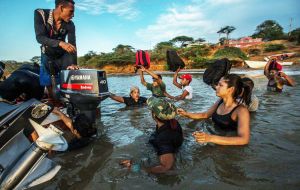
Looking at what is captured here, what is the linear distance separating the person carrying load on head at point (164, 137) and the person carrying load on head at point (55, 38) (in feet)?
4.82

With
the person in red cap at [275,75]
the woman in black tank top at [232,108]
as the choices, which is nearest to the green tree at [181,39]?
the person in red cap at [275,75]

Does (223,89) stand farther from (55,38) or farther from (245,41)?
(245,41)

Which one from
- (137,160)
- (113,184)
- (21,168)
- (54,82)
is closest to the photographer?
(21,168)

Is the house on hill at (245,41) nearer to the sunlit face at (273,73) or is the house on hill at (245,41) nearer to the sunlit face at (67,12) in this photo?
the sunlit face at (273,73)

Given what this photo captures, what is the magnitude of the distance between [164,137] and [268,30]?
73292 millimetres

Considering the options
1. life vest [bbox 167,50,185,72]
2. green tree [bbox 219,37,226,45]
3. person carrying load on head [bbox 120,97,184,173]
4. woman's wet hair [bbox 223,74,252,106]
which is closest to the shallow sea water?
person carrying load on head [bbox 120,97,184,173]

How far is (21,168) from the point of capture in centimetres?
202

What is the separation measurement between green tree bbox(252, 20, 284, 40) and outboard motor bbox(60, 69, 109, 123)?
62823 mm

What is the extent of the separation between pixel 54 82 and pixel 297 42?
2016 inches

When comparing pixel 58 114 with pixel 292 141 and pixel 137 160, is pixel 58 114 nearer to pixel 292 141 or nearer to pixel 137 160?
pixel 137 160

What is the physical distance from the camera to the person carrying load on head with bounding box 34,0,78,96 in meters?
4.00

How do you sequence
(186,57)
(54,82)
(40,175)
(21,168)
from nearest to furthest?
(21,168) → (40,175) → (54,82) → (186,57)

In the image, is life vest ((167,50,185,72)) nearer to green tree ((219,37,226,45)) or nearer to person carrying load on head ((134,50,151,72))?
person carrying load on head ((134,50,151,72))

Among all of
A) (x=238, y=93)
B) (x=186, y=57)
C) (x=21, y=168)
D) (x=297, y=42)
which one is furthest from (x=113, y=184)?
(x=297, y=42)
